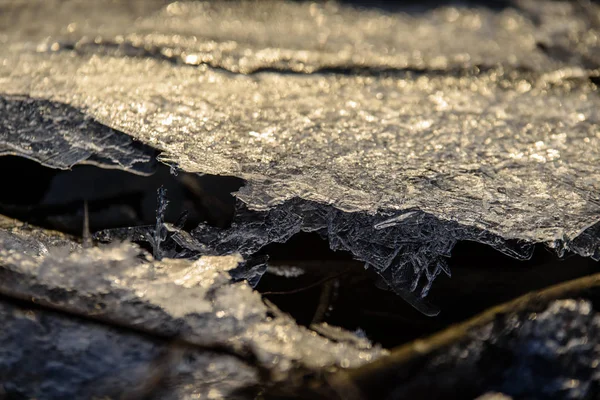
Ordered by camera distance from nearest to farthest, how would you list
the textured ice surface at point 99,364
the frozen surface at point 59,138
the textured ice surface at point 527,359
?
the textured ice surface at point 527,359 < the textured ice surface at point 99,364 < the frozen surface at point 59,138

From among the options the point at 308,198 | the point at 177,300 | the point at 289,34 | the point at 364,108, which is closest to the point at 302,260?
the point at 308,198

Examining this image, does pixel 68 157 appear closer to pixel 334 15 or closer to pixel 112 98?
pixel 112 98

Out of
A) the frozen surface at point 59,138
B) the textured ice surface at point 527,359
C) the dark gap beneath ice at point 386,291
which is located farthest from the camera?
the frozen surface at point 59,138

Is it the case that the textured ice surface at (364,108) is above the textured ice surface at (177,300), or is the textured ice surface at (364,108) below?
above

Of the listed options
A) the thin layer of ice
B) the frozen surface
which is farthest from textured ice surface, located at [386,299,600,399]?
the frozen surface

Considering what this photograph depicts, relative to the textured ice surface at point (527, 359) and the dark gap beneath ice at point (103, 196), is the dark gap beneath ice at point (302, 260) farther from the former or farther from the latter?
the textured ice surface at point (527, 359)

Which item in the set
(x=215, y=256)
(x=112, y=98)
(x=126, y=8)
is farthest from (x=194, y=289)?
(x=126, y=8)

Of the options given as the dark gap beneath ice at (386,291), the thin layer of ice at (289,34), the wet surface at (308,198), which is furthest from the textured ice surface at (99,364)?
the thin layer of ice at (289,34)
